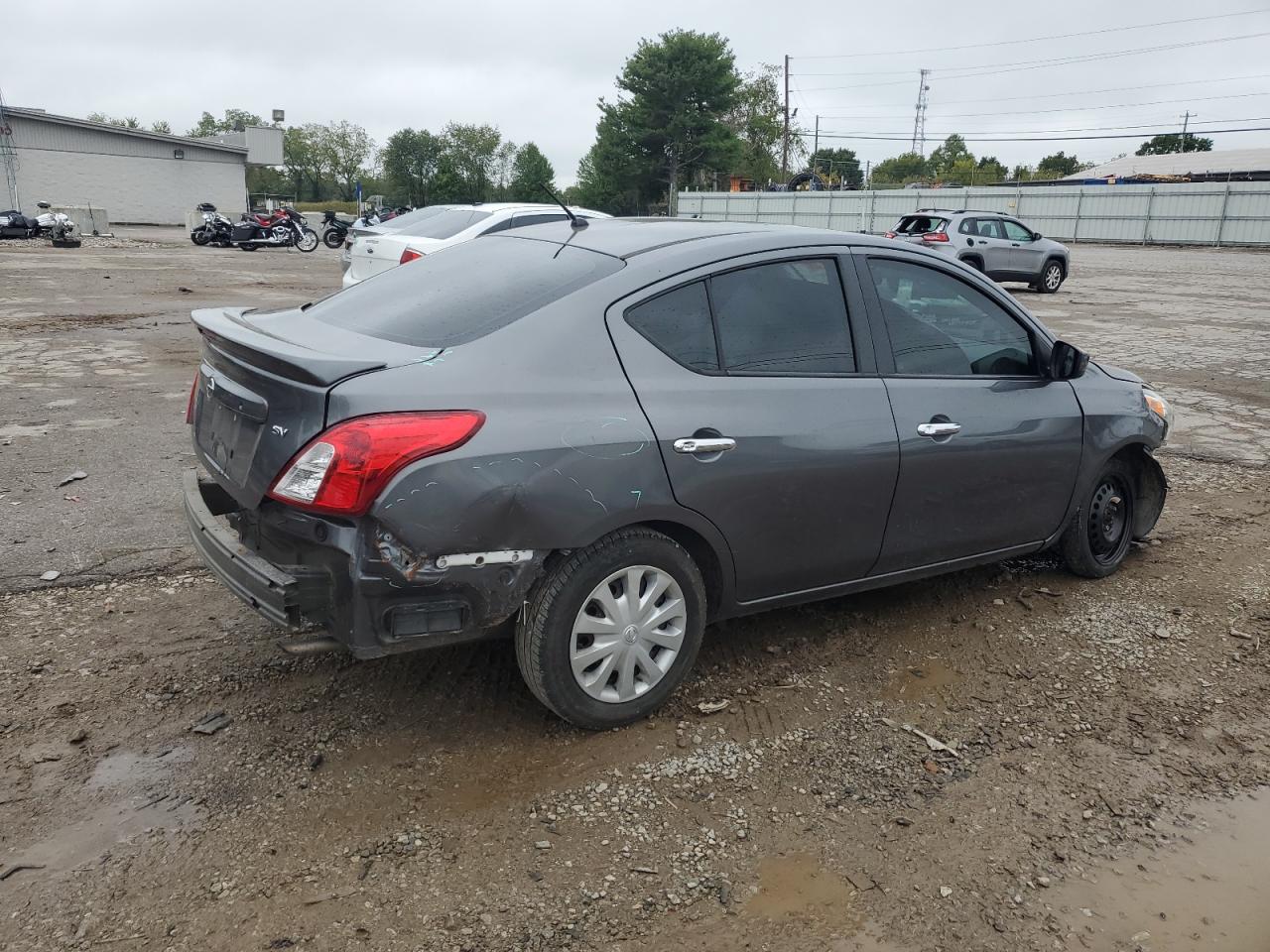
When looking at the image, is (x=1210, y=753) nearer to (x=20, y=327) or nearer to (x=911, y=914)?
(x=911, y=914)

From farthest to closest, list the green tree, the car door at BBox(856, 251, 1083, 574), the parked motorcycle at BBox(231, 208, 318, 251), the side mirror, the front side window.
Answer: the green tree → the parked motorcycle at BBox(231, 208, 318, 251) → the front side window → the side mirror → the car door at BBox(856, 251, 1083, 574)

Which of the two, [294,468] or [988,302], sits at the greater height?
[988,302]

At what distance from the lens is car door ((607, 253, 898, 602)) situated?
3.25 m

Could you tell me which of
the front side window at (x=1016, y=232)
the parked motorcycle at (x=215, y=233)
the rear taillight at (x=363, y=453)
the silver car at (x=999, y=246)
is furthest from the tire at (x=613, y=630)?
the parked motorcycle at (x=215, y=233)

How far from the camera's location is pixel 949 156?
112m

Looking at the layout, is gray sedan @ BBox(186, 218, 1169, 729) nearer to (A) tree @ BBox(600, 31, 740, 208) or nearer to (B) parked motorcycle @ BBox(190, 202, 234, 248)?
(B) parked motorcycle @ BBox(190, 202, 234, 248)

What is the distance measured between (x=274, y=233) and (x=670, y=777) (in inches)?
1175

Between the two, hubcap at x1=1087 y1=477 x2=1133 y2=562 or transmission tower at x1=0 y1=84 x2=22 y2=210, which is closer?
hubcap at x1=1087 y1=477 x2=1133 y2=562

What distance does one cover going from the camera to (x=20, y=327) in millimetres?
11602

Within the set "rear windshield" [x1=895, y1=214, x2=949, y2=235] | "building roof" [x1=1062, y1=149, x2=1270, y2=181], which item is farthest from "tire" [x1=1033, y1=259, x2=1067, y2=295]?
"building roof" [x1=1062, y1=149, x2=1270, y2=181]

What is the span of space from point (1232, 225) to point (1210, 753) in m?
38.9

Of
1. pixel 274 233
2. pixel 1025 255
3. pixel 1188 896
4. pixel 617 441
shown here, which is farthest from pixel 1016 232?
pixel 274 233

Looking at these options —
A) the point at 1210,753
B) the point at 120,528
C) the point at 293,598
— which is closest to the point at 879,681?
the point at 1210,753

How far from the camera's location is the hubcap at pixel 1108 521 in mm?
4770
